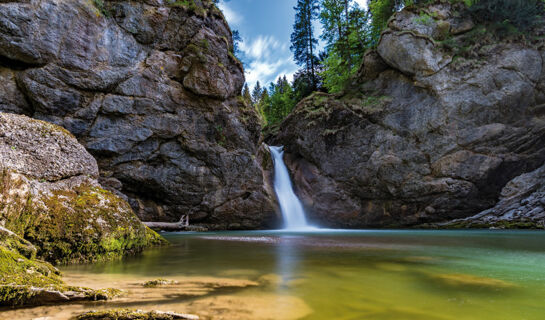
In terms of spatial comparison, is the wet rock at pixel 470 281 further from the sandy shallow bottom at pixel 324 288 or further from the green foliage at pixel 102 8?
the green foliage at pixel 102 8

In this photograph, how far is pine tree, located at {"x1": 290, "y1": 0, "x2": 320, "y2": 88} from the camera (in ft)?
88.1

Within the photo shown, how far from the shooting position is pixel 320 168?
18734mm

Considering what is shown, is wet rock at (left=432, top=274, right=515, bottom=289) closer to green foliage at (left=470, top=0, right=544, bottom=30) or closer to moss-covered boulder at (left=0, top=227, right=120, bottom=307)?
moss-covered boulder at (left=0, top=227, right=120, bottom=307)

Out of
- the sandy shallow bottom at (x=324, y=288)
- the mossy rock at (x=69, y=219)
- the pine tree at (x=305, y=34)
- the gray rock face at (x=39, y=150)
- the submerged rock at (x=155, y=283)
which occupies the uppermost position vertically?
the pine tree at (x=305, y=34)

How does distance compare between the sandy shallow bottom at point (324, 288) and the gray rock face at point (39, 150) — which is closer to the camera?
the sandy shallow bottom at point (324, 288)

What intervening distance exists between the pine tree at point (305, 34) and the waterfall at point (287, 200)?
37.1 ft

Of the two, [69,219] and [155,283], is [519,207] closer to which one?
[155,283]

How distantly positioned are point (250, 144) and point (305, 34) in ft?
53.2

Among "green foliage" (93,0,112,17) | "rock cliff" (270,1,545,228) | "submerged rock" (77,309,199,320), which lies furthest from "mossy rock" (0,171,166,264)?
"rock cliff" (270,1,545,228)

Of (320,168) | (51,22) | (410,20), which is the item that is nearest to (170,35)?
(51,22)

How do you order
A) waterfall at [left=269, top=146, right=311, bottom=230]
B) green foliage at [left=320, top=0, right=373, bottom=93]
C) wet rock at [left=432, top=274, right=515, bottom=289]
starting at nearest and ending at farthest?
wet rock at [left=432, top=274, right=515, bottom=289] < waterfall at [left=269, top=146, right=311, bottom=230] < green foliage at [left=320, top=0, right=373, bottom=93]

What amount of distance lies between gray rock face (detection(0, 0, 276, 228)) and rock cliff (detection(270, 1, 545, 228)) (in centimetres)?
515

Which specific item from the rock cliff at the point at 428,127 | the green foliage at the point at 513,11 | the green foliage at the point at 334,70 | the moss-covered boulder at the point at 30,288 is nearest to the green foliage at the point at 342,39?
the green foliage at the point at 334,70

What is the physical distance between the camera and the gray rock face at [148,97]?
1147cm
